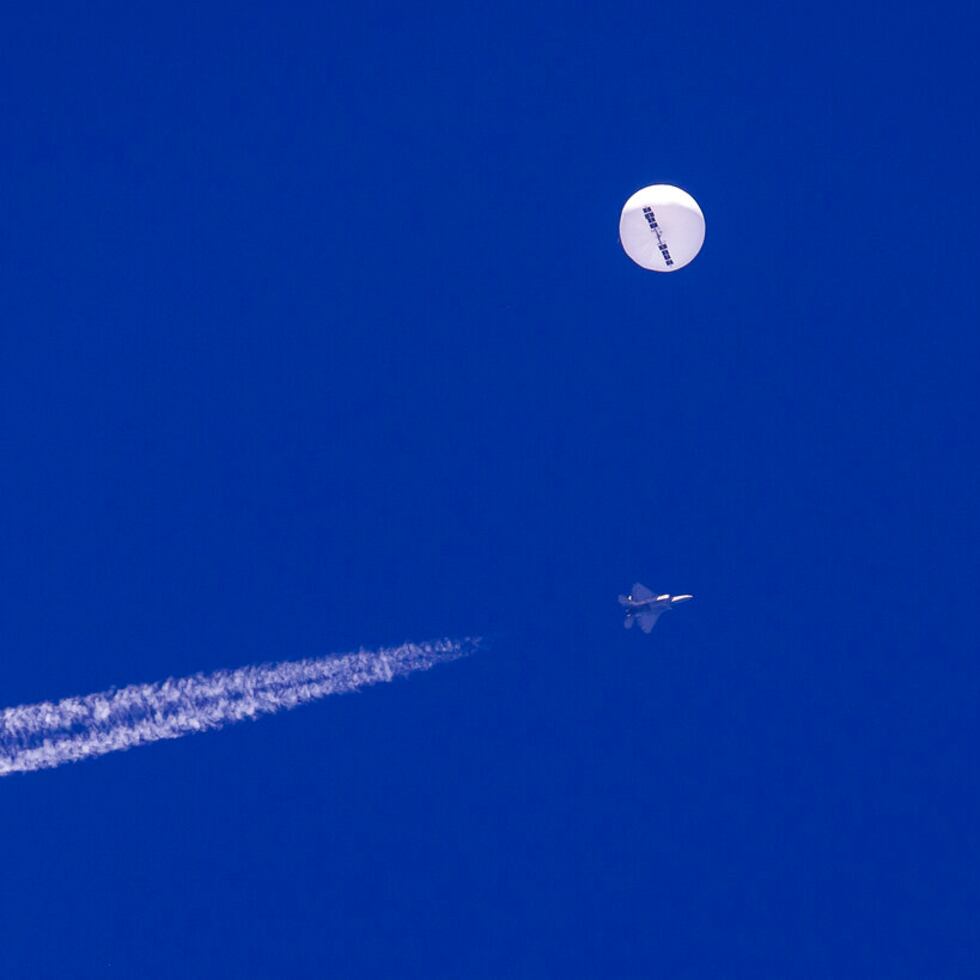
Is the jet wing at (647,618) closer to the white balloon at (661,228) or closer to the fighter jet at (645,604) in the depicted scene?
the fighter jet at (645,604)

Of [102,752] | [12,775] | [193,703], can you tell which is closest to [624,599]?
[193,703]

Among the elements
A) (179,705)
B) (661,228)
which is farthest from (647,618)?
(179,705)

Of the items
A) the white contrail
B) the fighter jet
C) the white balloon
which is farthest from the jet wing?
the white balloon

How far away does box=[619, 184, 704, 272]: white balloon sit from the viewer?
50.5 metres

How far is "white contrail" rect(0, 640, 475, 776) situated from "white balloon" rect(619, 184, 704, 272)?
23816mm

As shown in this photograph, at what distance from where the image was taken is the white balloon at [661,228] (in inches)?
1987

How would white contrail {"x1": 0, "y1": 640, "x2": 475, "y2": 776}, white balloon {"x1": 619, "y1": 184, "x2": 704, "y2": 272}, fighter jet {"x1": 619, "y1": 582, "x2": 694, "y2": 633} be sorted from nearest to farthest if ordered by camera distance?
white balloon {"x1": 619, "y1": 184, "x2": 704, "y2": 272} → white contrail {"x1": 0, "y1": 640, "x2": 475, "y2": 776} → fighter jet {"x1": 619, "y1": 582, "x2": 694, "y2": 633}

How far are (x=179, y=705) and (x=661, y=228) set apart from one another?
3614 centimetres

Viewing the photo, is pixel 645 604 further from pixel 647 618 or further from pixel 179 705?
pixel 179 705

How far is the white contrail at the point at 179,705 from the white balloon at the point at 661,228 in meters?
23.8

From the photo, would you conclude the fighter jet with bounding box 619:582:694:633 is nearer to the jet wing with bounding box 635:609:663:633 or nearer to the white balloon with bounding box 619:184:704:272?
the jet wing with bounding box 635:609:663:633

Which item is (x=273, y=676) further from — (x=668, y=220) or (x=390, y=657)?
(x=668, y=220)

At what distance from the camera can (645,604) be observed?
56.7 m

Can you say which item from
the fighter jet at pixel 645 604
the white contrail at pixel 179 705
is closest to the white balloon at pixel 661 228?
the fighter jet at pixel 645 604
